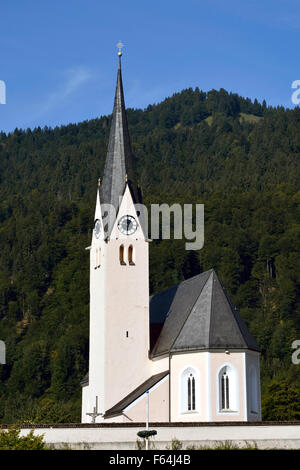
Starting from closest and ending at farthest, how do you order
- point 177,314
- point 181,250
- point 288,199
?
1. point 177,314
2. point 181,250
3. point 288,199

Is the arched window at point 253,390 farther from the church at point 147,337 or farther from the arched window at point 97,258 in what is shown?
the arched window at point 97,258

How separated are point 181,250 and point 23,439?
111690 millimetres

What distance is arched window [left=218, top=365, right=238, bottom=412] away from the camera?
47594mm

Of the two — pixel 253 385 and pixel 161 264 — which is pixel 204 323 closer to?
pixel 253 385

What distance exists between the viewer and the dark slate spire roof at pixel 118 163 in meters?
55.5

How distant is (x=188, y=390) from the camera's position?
160 feet

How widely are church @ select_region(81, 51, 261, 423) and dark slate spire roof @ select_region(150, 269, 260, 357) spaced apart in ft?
0.20

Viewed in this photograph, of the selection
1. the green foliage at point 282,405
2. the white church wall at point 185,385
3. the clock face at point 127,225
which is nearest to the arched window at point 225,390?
the white church wall at point 185,385

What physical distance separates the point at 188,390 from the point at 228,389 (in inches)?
91.1

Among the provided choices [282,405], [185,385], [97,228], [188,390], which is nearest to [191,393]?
[188,390]

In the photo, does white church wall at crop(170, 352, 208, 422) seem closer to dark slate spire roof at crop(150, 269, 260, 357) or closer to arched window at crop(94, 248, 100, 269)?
dark slate spire roof at crop(150, 269, 260, 357)

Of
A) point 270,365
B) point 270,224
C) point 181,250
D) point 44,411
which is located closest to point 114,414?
point 44,411

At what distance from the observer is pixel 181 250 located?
146125 millimetres
